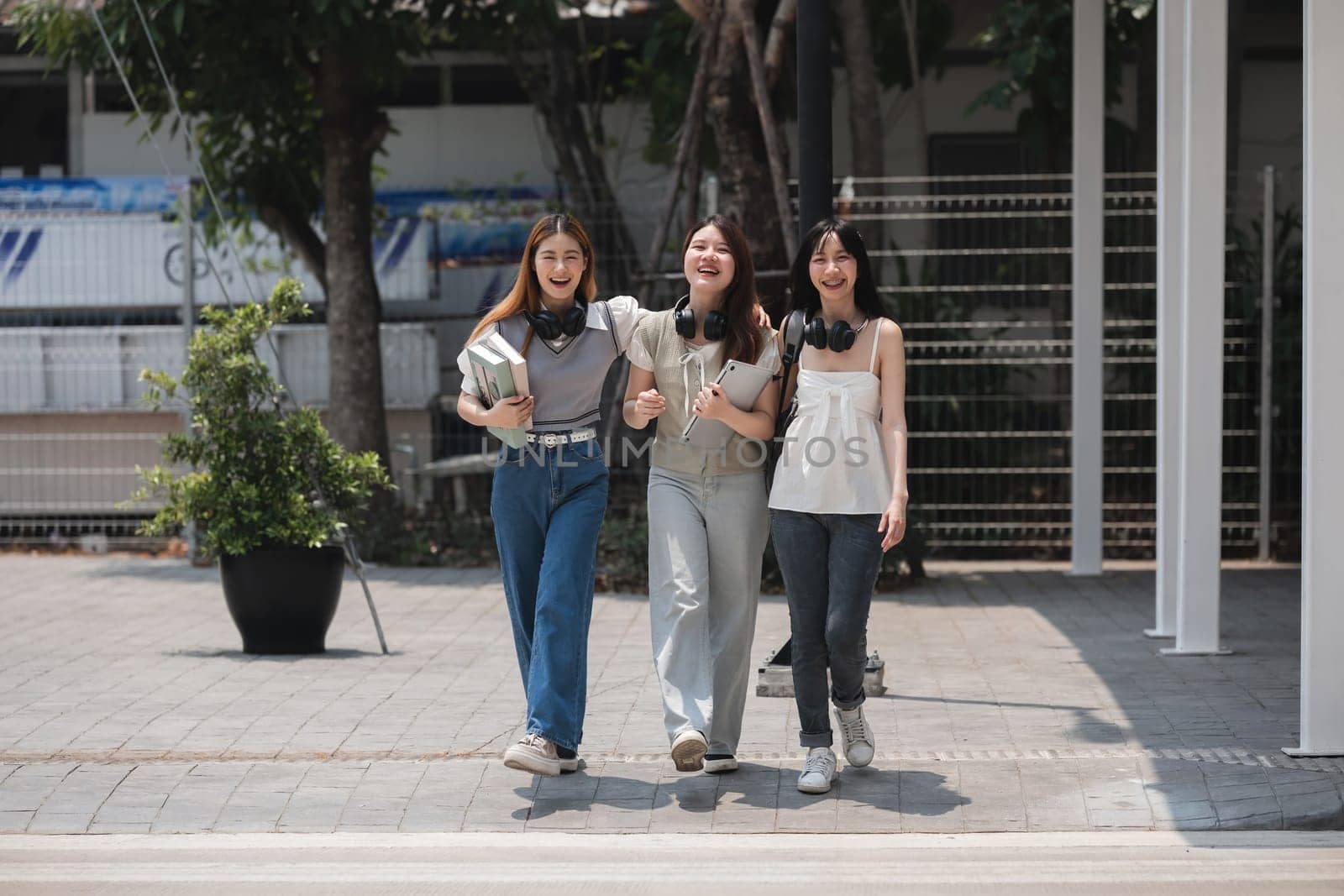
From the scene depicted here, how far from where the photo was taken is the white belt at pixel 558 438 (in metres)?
6.05

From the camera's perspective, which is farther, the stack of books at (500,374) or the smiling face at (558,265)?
the smiling face at (558,265)

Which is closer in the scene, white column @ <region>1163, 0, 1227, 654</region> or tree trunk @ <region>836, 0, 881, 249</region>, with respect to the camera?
white column @ <region>1163, 0, 1227, 654</region>

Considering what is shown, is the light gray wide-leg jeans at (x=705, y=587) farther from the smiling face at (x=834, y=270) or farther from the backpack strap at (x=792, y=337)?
the smiling face at (x=834, y=270)

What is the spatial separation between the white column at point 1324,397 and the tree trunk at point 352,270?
26.7 ft

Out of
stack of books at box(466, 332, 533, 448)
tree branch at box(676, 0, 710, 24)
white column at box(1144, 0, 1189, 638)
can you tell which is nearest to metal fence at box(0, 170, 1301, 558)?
tree branch at box(676, 0, 710, 24)

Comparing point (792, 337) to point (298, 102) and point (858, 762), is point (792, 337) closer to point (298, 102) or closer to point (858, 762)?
point (858, 762)

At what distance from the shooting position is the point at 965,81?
52.5ft

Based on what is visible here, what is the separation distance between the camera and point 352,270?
13.2m

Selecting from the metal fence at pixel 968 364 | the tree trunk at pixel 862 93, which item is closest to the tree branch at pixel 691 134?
the metal fence at pixel 968 364

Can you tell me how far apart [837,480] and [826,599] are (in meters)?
0.43

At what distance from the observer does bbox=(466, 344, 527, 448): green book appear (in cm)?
589

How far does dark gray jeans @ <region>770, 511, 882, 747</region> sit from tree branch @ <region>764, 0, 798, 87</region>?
19.3 feet

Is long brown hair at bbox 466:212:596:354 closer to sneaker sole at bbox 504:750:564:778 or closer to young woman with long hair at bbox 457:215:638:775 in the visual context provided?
young woman with long hair at bbox 457:215:638:775

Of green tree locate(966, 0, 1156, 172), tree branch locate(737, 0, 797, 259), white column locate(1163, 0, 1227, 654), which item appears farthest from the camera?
green tree locate(966, 0, 1156, 172)
